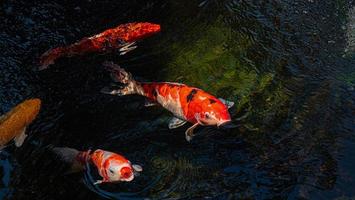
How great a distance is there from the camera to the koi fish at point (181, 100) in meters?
5.90

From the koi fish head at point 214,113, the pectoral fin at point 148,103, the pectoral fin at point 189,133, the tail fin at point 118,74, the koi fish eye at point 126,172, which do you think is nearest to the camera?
the koi fish eye at point 126,172

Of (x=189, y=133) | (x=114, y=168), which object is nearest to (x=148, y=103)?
(x=189, y=133)

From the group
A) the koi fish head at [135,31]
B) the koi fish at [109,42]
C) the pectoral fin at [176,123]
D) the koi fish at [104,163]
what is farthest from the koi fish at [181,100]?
the koi fish at [104,163]

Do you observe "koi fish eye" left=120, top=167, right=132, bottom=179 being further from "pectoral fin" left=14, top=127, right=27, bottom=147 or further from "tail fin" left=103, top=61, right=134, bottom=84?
"tail fin" left=103, top=61, right=134, bottom=84

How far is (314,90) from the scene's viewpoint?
697cm

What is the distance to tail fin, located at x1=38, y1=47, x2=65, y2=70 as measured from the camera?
7.42 meters

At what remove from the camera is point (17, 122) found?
6023 mm

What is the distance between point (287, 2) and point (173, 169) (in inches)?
179

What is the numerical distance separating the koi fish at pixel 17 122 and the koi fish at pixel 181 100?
42.4 inches

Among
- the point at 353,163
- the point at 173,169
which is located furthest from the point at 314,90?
the point at 173,169

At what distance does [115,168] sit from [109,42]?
120 inches

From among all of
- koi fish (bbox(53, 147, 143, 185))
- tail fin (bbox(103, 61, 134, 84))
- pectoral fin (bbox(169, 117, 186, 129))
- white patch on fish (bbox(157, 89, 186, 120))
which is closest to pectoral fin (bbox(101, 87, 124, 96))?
tail fin (bbox(103, 61, 134, 84))

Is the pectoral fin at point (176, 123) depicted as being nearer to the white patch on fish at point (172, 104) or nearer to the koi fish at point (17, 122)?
the white patch on fish at point (172, 104)

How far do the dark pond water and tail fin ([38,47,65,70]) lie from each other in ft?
0.40
